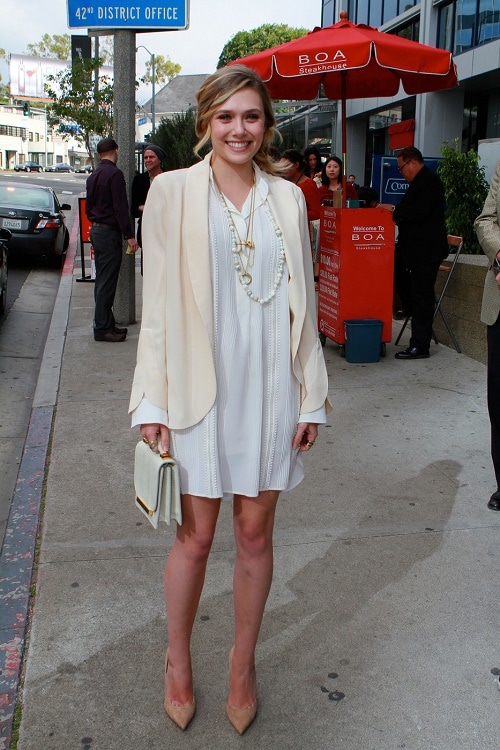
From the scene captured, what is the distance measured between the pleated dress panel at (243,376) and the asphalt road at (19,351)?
7.36ft

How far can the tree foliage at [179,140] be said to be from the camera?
25062 mm

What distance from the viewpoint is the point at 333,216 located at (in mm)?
7738

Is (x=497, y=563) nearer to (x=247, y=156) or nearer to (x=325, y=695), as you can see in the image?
(x=325, y=695)

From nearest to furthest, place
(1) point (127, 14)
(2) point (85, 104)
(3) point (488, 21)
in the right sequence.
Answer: (1) point (127, 14)
(3) point (488, 21)
(2) point (85, 104)

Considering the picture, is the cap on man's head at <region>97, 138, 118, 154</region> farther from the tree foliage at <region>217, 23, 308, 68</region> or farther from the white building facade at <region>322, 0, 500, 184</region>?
the tree foliage at <region>217, 23, 308, 68</region>

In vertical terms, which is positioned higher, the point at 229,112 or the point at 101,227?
the point at 229,112

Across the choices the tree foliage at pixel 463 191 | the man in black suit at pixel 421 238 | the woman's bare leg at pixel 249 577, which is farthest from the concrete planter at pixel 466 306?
the woman's bare leg at pixel 249 577

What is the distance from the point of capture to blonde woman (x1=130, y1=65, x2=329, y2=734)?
2379mm

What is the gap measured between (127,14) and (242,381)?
743 cm

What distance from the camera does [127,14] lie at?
8656mm

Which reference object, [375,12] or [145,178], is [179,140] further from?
[145,178]

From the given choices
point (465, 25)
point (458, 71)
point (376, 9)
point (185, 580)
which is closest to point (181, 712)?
point (185, 580)

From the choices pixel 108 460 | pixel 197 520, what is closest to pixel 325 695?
pixel 197 520

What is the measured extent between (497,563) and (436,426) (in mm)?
2052
